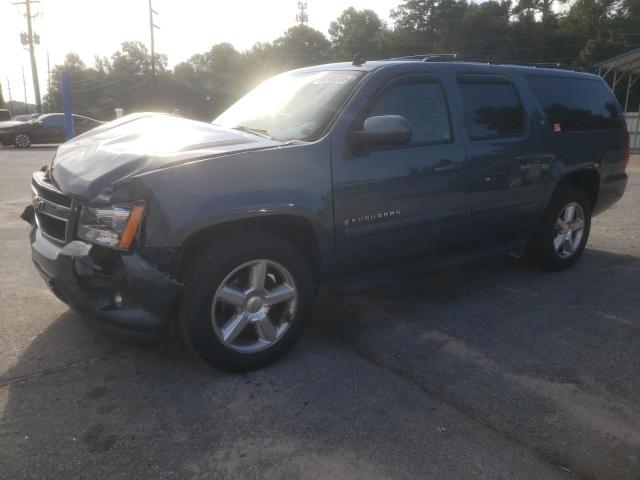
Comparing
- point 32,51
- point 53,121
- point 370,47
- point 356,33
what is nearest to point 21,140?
point 53,121

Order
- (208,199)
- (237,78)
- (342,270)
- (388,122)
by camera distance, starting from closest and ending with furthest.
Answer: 1. (208,199)
2. (388,122)
3. (342,270)
4. (237,78)

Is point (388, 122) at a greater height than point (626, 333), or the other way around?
point (388, 122)

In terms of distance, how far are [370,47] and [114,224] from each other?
64.1 metres

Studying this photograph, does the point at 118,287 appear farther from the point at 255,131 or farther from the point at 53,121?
the point at 53,121

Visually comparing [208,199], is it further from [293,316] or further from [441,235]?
[441,235]

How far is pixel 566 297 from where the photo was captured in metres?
4.29

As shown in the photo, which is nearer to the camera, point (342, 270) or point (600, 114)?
point (342, 270)

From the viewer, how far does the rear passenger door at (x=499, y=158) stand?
388 cm

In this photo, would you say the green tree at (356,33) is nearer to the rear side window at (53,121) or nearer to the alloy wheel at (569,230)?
the rear side window at (53,121)

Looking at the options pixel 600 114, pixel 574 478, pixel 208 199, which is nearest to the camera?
pixel 574 478

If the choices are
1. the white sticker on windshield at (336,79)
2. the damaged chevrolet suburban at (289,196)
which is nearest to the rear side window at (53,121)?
the damaged chevrolet suburban at (289,196)

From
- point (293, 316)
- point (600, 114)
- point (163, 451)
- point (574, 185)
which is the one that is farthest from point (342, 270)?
point (600, 114)

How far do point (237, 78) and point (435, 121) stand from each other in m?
60.2

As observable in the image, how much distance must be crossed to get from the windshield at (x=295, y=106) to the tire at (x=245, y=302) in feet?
2.59
